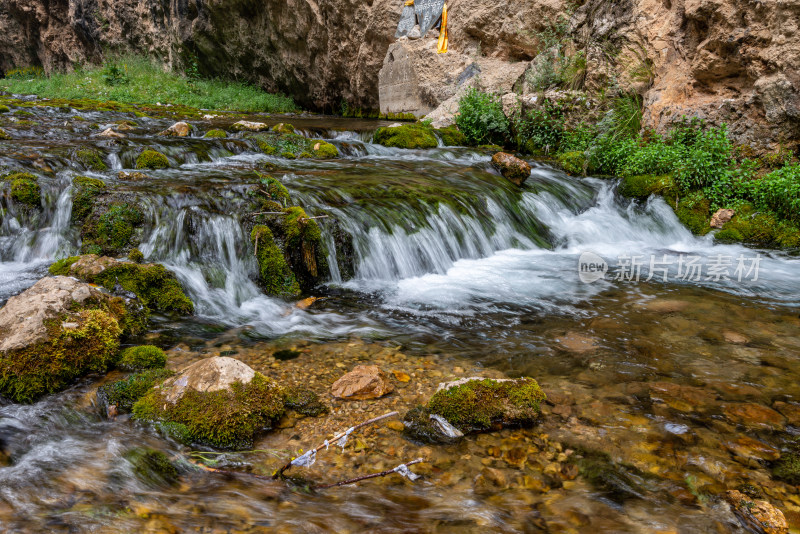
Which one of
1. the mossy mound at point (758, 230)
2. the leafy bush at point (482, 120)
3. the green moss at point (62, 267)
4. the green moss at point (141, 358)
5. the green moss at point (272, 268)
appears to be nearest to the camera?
the green moss at point (141, 358)

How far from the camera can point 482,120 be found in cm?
1149

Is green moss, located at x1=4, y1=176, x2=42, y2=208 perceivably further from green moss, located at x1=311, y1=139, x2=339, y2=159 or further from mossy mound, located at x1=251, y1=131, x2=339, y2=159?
green moss, located at x1=311, y1=139, x2=339, y2=159

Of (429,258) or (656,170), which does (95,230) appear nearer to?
(429,258)

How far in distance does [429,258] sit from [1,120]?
33.9 ft

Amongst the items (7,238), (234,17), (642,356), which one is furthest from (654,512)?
(234,17)

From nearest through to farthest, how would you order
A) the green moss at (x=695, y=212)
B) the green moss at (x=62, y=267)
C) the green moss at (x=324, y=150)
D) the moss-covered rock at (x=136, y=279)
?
the moss-covered rock at (x=136, y=279)
the green moss at (x=62, y=267)
the green moss at (x=695, y=212)
the green moss at (x=324, y=150)

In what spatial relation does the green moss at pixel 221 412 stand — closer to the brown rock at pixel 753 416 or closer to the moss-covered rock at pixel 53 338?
the moss-covered rock at pixel 53 338

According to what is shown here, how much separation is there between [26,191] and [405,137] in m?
7.30

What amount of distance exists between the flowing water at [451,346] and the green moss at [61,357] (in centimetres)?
12

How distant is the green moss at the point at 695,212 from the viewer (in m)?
7.41

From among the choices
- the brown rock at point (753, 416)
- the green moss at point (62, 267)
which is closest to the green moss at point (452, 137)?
the green moss at point (62, 267)

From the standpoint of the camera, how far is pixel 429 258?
238 inches

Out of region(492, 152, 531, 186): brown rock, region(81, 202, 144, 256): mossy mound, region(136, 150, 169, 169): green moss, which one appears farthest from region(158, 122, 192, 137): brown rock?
region(492, 152, 531, 186): brown rock

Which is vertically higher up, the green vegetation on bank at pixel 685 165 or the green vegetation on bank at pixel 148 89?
the green vegetation on bank at pixel 148 89
